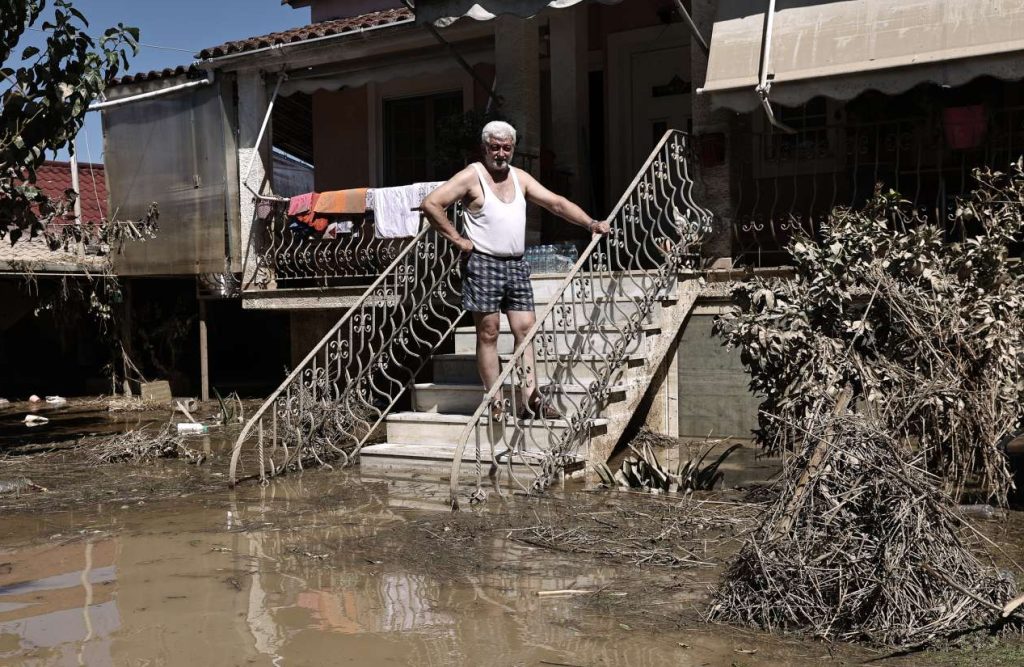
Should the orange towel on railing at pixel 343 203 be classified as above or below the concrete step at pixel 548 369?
above

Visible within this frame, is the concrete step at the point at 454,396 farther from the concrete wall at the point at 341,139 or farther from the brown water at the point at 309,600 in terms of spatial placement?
the concrete wall at the point at 341,139

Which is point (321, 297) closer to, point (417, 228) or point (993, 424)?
point (417, 228)

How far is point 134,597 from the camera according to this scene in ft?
13.8

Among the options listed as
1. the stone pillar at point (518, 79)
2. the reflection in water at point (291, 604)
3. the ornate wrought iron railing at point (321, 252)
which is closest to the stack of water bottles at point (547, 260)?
the stone pillar at point (518, 79)

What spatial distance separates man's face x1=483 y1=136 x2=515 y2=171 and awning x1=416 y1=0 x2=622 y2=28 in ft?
7.59

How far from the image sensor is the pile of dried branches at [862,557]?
335cm

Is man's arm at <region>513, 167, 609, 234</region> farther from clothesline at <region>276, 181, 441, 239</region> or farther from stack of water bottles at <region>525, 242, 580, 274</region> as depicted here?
clothesline at <region>276, 181, 441, 239</region>

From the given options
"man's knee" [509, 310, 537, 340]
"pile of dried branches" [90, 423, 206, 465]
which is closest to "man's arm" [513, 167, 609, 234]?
"man's knee" [509, 310, 537, 340]

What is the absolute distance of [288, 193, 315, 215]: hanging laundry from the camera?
1123 cm

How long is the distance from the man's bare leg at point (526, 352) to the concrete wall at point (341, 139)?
7.47 metres

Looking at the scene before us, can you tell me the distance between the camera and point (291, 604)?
13.4 ft

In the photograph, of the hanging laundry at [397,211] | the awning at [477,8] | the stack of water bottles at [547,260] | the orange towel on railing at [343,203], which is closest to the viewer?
the awning at [477,8]

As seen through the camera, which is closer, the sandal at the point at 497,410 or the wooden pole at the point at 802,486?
the wooden pole at the point at 802,486

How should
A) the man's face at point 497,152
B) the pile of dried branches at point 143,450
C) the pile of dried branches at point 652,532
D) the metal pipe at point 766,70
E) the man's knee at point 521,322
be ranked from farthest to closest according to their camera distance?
the pile of dried branches at point 143,450 < the metal pipe at point 766,70 < the man's knee at point 521,322 < the man's face at point 497,152 < the pile of dried branches at point 652,532
